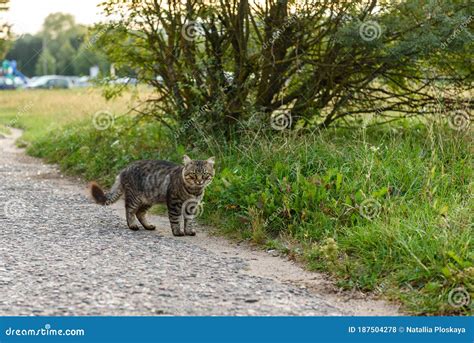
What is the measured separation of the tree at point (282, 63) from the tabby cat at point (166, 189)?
2.46 meters

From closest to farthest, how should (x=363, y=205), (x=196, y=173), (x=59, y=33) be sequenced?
(x=363, y=205) → (x=196, y=173) → (x=59, y=33)

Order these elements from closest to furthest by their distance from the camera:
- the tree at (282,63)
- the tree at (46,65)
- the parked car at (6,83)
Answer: the tree at (282,63)
the parked car at (6,83)
the tree at (46,65)

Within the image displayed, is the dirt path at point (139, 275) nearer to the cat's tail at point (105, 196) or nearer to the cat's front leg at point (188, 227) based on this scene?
the cat's front leg at point (188, 227)

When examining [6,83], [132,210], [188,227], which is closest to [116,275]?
[188,227]


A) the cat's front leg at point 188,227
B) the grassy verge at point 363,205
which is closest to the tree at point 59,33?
the grassy verge at point 363,205

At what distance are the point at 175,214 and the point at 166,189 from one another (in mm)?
345

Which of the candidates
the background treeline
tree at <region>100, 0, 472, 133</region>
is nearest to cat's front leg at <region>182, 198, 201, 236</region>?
tree at <region>100, 0, 472, 133</region>

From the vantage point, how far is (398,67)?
1041 cm

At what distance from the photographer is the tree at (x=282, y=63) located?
33.0 ft

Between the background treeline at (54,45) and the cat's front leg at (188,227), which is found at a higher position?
the background treeline at (54,45)

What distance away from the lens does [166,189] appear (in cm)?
794

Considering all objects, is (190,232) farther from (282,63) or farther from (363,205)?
(282,63)

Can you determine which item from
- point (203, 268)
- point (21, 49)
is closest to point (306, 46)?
point (203, 268)

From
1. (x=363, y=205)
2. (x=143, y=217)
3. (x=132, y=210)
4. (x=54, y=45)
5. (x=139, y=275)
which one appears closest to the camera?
(x=139, y=275)
